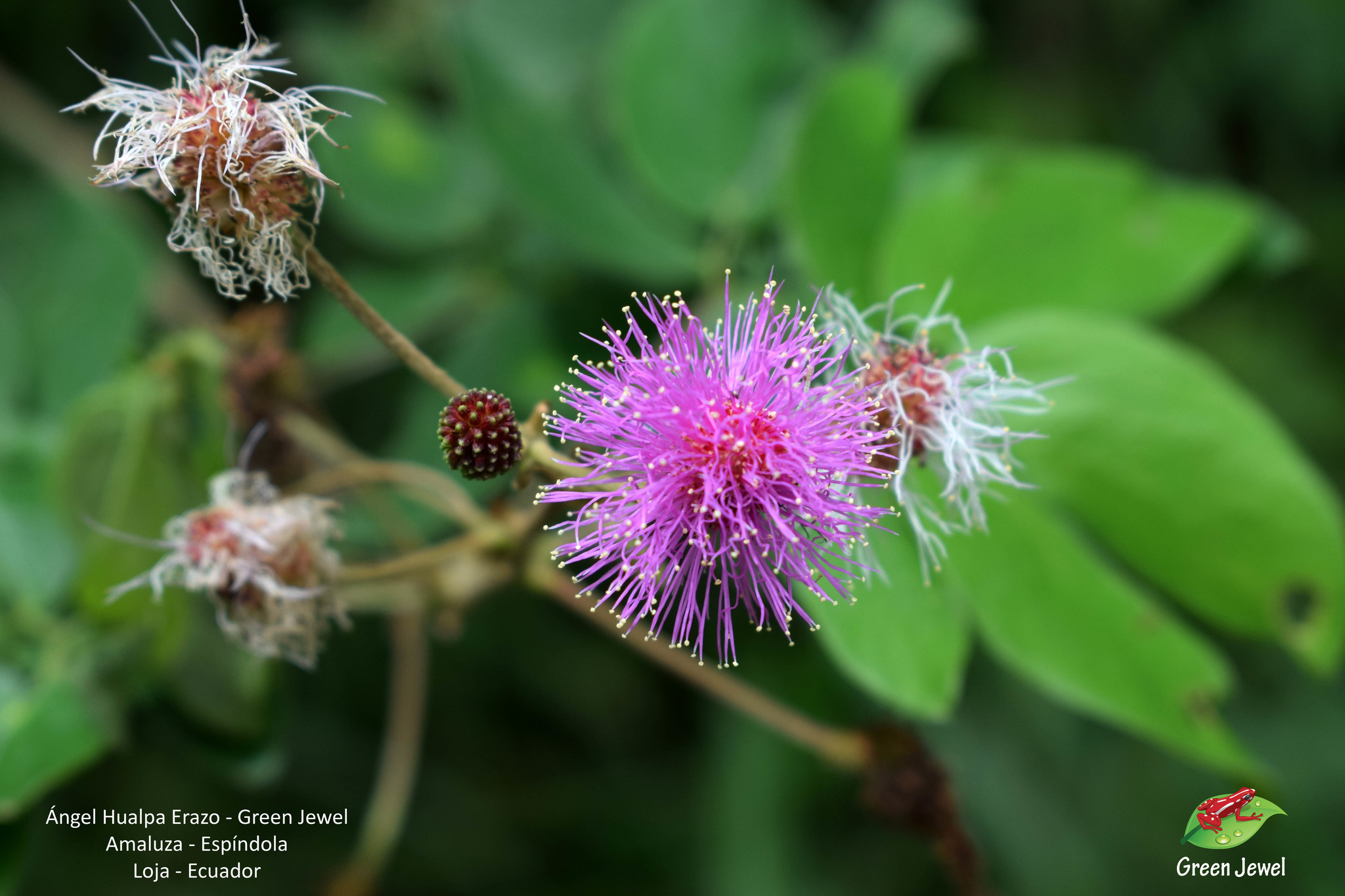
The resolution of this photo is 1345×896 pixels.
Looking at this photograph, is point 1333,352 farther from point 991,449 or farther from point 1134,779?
point 991,449

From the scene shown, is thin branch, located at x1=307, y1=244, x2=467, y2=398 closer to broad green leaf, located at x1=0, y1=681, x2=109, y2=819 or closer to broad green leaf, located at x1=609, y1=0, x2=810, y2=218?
broad green leaf, located at x1=0, y1=681, x2=109, y2=819

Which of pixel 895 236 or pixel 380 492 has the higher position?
pixel 895 236

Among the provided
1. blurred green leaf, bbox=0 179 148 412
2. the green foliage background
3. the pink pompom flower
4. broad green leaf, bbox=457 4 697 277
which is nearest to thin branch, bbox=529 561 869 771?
the green foliage background

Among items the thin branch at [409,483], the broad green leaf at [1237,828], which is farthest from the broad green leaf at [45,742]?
the broad green leaf at [1237,828]

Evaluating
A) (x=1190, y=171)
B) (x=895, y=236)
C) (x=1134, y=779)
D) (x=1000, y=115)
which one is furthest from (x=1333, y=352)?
(x=895, y=236)

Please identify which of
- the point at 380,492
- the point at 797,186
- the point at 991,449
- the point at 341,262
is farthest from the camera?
the point at 341,262
